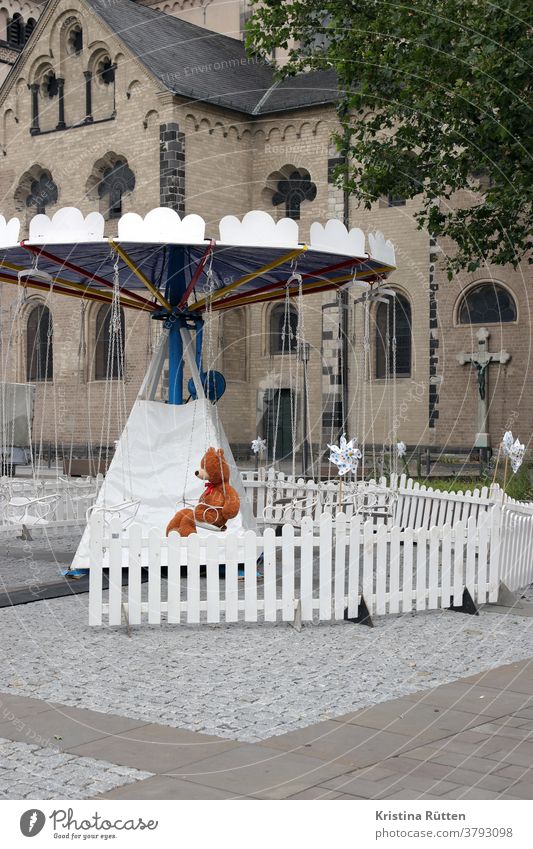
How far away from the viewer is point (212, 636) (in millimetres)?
9680

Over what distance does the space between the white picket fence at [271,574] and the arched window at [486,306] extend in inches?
895

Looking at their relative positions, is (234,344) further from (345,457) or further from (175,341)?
(175,341)

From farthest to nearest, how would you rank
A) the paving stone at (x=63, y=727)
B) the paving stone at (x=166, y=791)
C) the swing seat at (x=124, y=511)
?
the swing seat at (x=124, y=511)
the paving stone at (x=63, y=727)
the paving stone at (x=166, y=791)

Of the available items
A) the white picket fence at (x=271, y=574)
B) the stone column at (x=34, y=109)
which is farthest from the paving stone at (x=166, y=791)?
the stone column at (x=34, y=109)

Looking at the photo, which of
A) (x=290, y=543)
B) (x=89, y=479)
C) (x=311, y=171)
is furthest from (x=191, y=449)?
(x=311, y=171)

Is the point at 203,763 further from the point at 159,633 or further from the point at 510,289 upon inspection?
the point at 510,289

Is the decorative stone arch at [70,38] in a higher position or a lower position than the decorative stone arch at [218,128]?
higher

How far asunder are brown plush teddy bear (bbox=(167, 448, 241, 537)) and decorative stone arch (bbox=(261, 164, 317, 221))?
26.0m

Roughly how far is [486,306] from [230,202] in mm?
10619

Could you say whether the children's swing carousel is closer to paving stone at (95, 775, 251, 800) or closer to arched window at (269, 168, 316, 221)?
paving stone at (95, 775, 251, 800)

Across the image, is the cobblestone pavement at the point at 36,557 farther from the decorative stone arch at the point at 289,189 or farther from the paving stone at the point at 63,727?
the decorative stone arch at the point at 289,189

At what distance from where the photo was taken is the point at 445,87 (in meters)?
16.4

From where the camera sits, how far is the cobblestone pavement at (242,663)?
7066 mm

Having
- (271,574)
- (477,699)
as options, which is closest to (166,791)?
(477,699)
